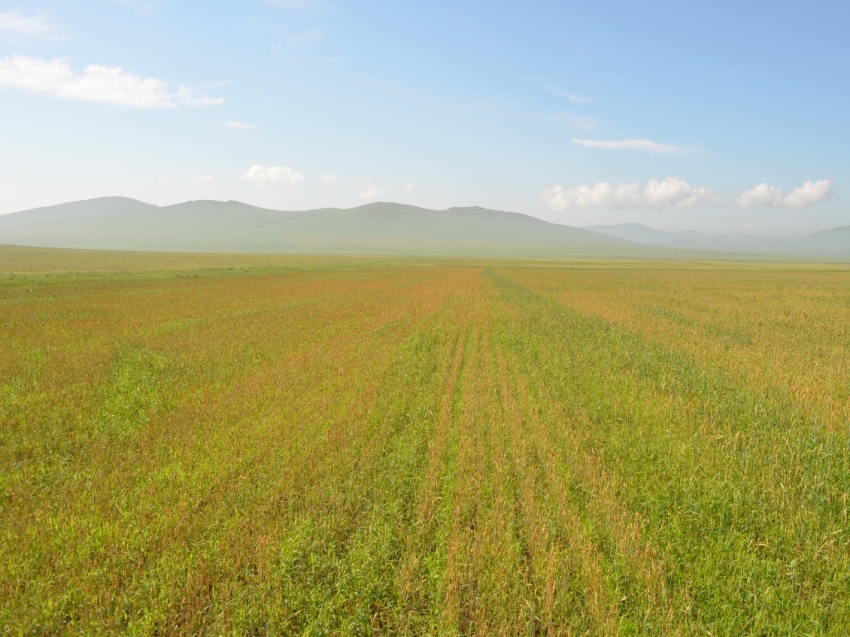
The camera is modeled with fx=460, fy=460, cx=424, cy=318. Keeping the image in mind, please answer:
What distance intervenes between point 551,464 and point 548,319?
15.7m

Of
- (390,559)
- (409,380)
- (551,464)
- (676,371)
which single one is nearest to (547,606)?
(390,559)

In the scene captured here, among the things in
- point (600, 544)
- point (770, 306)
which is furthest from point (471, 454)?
point (770, 306)

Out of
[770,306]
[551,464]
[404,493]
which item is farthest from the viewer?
[770,306]

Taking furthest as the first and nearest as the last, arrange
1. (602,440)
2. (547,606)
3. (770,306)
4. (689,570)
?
(770,306), (602,440), (689,570), (547,606)

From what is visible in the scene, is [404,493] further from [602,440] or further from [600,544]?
[602,440]

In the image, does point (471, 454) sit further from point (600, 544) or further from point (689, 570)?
point (689, 570)

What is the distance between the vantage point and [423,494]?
6277mm

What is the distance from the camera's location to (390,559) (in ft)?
16.6

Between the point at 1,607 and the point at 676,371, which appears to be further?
the point at 676,371

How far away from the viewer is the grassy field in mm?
4375

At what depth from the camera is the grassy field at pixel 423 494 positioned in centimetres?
438

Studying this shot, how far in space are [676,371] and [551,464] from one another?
24.6 ft

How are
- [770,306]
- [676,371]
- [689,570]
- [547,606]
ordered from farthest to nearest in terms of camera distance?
[770,306] → [676,371] → [689,570] → [547,606]

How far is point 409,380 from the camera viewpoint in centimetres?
1186
